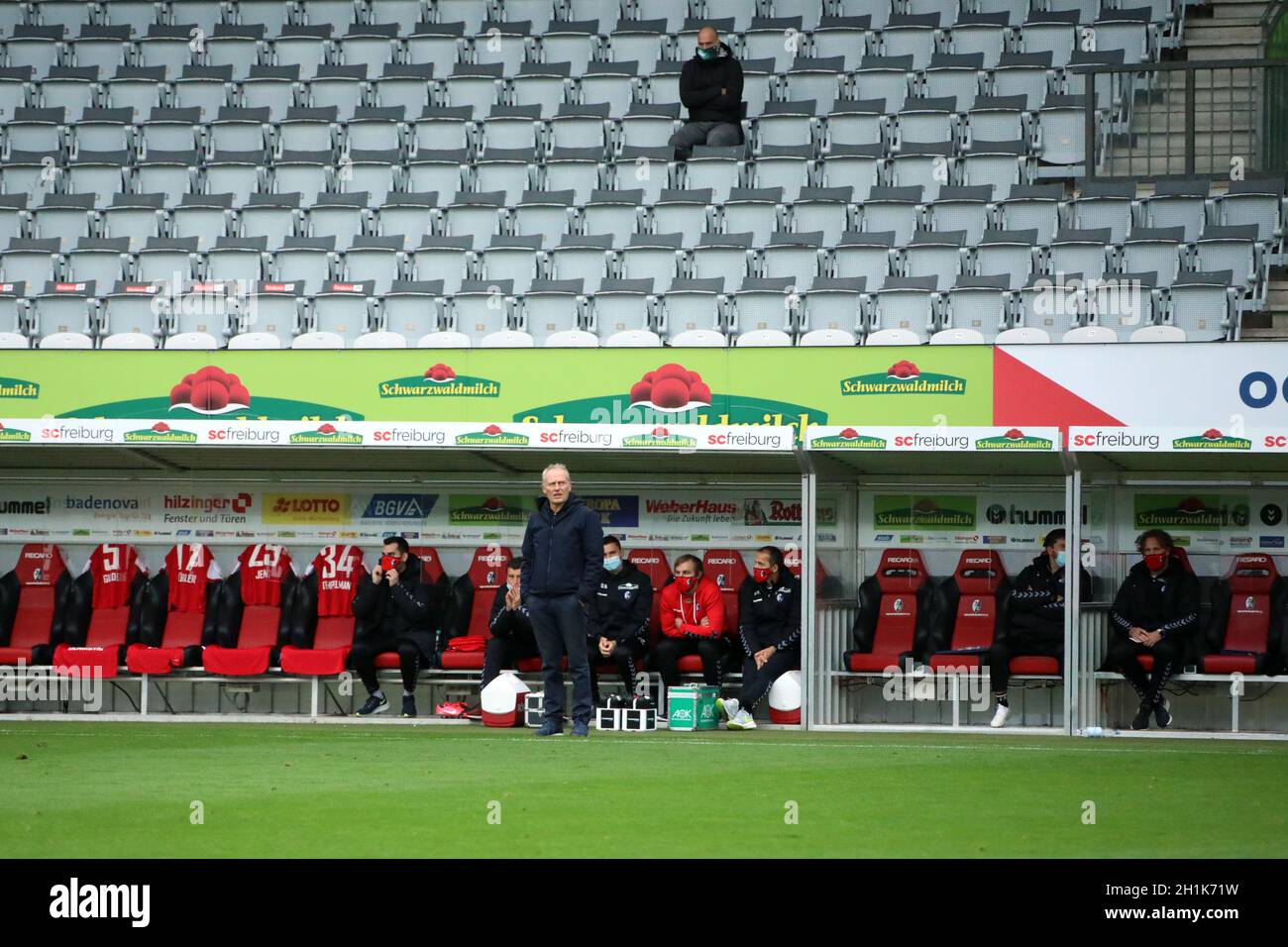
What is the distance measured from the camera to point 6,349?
47.9 ft

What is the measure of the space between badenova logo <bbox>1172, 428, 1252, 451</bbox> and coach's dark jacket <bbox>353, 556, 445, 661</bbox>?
19.7ft

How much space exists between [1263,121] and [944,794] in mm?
10877

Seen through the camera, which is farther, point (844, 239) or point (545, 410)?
point (844, 239)

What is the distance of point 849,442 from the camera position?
42.3 feet

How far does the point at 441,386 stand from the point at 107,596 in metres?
3.70

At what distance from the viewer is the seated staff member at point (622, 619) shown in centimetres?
1383

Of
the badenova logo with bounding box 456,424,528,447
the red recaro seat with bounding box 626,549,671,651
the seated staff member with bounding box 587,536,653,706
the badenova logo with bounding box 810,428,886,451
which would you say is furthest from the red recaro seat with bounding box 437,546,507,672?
the badenova logo with bounding box 810,428,886,451

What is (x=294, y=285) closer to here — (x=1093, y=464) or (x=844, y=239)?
(x=844, y=239)

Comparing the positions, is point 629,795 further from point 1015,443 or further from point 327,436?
point 327,436

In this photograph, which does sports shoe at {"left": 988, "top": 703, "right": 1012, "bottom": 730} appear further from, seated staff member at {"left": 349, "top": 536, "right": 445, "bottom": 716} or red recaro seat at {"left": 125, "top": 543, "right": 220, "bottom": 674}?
red recaro seat at {"left": 125, "top": 543, "right": 220, "bottom": 674}

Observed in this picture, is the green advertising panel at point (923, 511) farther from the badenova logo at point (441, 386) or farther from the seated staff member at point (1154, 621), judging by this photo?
the badenova logo at point (441, 386)

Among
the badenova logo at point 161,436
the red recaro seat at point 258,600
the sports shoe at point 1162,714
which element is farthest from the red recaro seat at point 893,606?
the badenova logo at point 161,436
